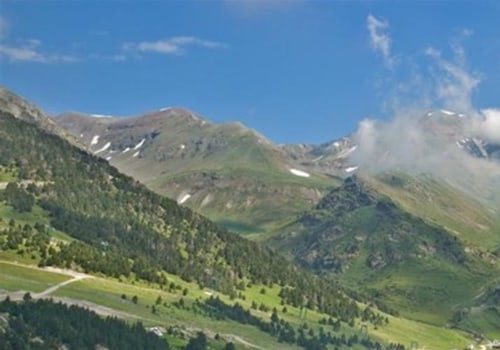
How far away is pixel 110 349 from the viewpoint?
16725cm

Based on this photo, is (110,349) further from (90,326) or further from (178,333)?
(178,333)

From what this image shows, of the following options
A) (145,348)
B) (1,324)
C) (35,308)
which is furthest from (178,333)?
(1,324)

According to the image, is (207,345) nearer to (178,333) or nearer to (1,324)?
(178,333)

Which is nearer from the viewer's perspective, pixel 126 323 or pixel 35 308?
pixel 35 308

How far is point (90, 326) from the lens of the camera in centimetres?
17425

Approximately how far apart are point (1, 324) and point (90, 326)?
820 inches

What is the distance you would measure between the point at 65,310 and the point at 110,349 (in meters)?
18.1

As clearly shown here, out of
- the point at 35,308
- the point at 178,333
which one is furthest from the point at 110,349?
the point at 178,333

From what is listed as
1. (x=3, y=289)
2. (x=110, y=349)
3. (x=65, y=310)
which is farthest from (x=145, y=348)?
(x=3, y=289)

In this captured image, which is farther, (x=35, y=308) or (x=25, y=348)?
(x=35, y=308)

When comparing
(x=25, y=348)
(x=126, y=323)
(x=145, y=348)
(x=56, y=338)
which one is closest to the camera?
(x=25, y=348)

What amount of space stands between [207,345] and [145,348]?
28.5 meters

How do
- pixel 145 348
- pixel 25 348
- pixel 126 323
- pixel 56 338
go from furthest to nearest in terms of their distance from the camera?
pixel 126 323, pixel 145 348, pixel 56 338, pixel 25 348

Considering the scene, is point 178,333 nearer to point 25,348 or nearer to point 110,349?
point 110,349
